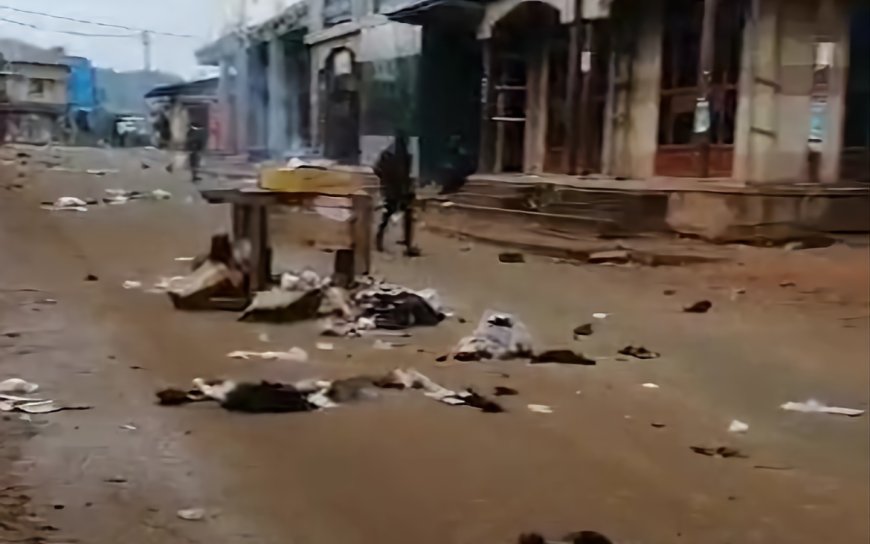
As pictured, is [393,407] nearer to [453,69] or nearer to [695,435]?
[695,435]

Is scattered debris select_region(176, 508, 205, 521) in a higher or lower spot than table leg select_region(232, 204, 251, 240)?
lower

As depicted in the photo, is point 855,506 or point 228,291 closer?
point 855,506

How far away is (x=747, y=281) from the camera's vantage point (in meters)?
4.31

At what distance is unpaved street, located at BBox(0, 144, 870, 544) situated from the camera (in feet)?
5.17

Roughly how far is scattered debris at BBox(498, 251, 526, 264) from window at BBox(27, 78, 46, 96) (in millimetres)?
1842

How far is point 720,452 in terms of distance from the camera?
212 centimetres

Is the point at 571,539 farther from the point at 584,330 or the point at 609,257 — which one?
the point at 609,257

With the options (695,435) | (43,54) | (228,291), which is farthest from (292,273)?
(43,54)

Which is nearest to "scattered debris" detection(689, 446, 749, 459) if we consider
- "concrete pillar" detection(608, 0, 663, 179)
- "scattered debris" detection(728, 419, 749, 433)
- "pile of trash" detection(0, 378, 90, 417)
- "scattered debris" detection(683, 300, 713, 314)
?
"scattered debris" detection(728, 419, 749, 433)

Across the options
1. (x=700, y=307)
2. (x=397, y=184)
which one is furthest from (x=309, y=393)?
(x=700, y=307)

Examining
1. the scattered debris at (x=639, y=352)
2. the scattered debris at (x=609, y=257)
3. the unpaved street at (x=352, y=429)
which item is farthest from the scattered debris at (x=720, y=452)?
the scattered debris at (x=609, y=257)

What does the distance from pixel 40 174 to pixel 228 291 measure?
0.97 metres

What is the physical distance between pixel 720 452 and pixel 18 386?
130 centimetres

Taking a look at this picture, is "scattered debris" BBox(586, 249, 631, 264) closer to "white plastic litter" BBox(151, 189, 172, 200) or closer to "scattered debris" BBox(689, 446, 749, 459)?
"scattered debris" BBox(689, 446, 749, 459)
